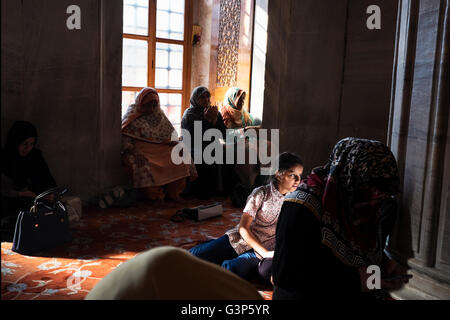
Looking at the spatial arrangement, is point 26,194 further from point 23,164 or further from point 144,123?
point 144,123

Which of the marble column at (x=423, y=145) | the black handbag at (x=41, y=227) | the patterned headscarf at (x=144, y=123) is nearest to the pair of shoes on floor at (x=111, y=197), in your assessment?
the patterned headscarf at (x=144, y=123)

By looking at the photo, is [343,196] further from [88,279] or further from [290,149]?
[290,149]

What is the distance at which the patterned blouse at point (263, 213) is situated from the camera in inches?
101

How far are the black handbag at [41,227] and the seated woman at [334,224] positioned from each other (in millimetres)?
1941

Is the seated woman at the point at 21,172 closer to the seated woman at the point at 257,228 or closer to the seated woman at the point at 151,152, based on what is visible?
the seated woman at the point at 151,152

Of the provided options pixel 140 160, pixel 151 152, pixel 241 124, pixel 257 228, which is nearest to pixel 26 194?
pixel 140 160

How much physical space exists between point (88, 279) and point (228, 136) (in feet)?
9.94

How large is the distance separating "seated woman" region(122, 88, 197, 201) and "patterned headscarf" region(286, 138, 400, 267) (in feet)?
9.81

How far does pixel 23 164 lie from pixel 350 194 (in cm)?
285

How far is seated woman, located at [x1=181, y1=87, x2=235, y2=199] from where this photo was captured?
16.4ft

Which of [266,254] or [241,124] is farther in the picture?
[241,124]

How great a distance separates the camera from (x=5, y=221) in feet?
10.9

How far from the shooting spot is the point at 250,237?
252 cm
